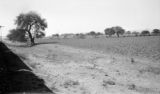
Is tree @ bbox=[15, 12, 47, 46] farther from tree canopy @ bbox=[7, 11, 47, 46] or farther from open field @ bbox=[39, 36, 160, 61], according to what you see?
open field @ bbox=[39, 36, 160, 61]

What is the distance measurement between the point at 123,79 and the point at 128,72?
162cm

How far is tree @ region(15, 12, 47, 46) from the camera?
51.1 meters

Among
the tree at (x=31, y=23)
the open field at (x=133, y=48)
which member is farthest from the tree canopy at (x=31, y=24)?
the open field at (x=133, y=48)

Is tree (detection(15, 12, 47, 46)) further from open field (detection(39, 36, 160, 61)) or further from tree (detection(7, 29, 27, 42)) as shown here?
open field (detection(39, 36, 160, 61))

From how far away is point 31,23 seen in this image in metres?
52.6

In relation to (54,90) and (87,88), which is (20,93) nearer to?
(54,90)

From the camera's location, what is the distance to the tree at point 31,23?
51.1 metres

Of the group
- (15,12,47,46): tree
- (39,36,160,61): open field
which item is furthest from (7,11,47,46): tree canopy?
(39,36,160,61): open field

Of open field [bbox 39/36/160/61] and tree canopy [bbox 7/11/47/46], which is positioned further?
tree canopy [bbox 7/11/47/46]

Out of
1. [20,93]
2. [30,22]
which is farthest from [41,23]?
[20,93]

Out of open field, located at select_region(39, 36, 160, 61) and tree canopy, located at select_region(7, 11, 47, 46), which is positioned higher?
tree canopy, located at select_region(7, 11, 47, 46)

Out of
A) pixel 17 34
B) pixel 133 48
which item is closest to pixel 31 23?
pixel 17 34

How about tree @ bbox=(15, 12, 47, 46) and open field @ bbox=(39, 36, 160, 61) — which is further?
tree @ bbox=(15, 12, 47, 46)

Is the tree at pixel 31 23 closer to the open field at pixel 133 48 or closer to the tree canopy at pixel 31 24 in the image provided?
the tree canopy at pixel 31 24
